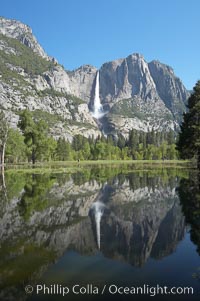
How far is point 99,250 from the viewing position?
39.0ft

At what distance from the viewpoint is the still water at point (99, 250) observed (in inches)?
327

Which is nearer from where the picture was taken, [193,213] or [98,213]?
[193,213]

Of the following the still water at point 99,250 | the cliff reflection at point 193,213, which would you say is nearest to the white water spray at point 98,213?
the still water at point 99,250

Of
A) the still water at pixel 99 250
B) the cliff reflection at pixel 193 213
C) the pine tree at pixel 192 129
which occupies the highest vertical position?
the pine tree at pixel 192 129

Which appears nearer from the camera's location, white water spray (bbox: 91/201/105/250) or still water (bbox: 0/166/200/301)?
still water (bbox: 0/166/200/301)

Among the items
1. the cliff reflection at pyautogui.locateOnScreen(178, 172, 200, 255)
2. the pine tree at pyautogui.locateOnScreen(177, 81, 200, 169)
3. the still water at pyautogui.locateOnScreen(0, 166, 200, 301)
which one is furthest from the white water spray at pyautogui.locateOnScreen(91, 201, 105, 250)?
the pine tree at pyautogui.locateOnScreen(177, 81, 200, 169)

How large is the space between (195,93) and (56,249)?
51.8m

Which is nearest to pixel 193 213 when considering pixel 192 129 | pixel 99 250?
pixel 99 250

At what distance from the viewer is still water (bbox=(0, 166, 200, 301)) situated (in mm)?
8297

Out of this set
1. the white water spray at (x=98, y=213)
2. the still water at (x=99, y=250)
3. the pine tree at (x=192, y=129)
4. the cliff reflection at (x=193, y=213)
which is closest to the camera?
the still water at (x=99, y=250)

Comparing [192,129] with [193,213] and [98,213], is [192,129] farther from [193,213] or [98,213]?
[98,213]

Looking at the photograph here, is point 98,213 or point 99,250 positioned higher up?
point 98,213

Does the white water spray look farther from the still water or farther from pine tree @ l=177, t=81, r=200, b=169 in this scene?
pine tree @ l=177, t=81, r=200, b=169

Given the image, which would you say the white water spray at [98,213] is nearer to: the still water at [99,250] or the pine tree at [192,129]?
the still water at [99,250]
